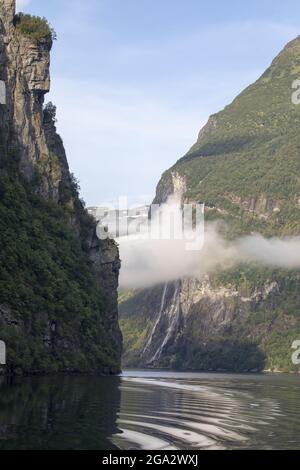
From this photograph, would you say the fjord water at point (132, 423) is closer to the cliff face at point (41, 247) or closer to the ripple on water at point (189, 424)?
the ripple on water at point (189, 424)

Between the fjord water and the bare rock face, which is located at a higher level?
the bare rock face

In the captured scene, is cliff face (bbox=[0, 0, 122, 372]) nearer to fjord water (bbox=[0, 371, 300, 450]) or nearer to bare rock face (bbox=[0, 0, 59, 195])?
bare rock face (bbox=[0, 0, 59, 195])

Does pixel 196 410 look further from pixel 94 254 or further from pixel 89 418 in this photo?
pixel 94 254

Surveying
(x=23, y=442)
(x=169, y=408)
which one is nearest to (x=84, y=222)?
(x=169, y=408)

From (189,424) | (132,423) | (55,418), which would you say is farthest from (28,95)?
(132,423)

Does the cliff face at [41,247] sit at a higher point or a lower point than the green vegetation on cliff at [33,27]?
lower

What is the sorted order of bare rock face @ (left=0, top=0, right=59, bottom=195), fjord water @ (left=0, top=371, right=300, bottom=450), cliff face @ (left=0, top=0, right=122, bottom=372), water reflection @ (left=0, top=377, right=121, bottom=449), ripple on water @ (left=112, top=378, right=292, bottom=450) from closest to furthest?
water reflection @ (left=0, top=377, right=121, bottom=449)
fjord water @ (left=0, top=371, right=300, bottom=450)
ripple on water @ (left=112, top=378, right=292, bottom=450)
cliff face @ (left=0, top=0, right=122, bottom=372)
bare rock face @ (left=0, top=0, right=59, bottom=195)

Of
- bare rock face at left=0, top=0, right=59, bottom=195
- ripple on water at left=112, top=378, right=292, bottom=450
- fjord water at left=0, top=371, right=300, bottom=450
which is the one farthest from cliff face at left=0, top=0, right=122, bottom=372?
ripple on water at left=112, top=378, right=292, bottom=450

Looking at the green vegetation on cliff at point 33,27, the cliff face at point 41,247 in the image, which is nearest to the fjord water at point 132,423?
the cliff face at point 41,247

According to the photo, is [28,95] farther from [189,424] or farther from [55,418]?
[55,418]
